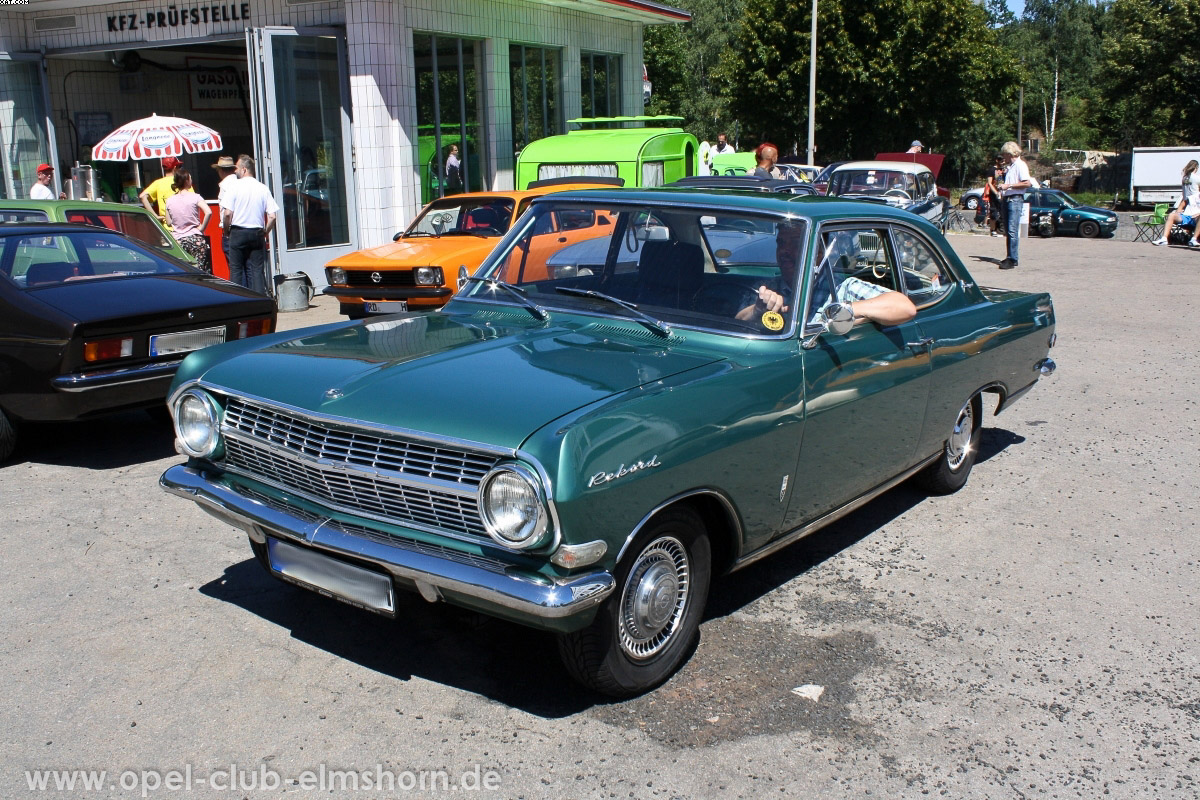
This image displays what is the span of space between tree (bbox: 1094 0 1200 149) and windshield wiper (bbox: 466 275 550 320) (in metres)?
49.4

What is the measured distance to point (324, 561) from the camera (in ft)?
11.6

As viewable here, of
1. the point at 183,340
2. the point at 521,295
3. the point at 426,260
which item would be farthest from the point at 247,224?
the point at 521,295

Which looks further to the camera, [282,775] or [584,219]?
[584,219]

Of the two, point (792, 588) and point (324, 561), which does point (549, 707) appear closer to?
point (324, 561)

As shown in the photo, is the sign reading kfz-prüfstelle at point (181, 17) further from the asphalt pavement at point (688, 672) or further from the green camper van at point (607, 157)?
the asphalt pavement at point (688, 672)

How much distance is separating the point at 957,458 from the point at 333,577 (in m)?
3.80

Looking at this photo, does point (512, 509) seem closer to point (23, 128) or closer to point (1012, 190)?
point (1012, 190)

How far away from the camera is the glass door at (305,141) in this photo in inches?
535

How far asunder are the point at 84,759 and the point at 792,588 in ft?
9.40

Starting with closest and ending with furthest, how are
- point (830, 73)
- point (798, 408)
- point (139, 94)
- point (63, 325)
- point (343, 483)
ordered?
1. point (343, 483)
2. point (798, 408)
3. point (63, 325)
4. point (139, 94)
5. point (830, 73)

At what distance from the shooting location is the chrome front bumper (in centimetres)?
311

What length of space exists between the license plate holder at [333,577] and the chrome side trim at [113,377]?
9.60 ft

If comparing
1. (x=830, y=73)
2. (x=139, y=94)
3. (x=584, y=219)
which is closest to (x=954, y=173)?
(x=830, y=73)

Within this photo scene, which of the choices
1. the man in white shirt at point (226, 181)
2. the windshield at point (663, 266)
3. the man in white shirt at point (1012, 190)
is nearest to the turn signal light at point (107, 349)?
the windshield at point (663, 266)
